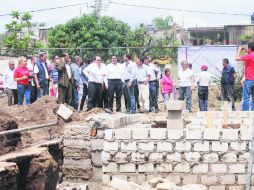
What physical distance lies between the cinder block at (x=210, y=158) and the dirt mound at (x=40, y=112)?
3.87 meters

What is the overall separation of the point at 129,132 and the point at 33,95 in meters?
7.22

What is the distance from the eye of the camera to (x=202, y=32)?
5675 cm

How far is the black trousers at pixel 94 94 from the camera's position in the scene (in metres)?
15.9

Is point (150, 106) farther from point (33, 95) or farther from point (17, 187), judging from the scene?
point (17, 187)

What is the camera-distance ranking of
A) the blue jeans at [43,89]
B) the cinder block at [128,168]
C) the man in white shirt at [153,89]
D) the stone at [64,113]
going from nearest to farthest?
the cinder block at [128,168], the stone at [64,113], the blue jeans at [43,89], the man in white shirt at [153,89]

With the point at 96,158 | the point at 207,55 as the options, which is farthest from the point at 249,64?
the point at 207,55

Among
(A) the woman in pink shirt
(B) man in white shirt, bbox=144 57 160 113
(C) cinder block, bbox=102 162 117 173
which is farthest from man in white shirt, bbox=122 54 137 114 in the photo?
(C) cinder block, bbox=102 162 117 173

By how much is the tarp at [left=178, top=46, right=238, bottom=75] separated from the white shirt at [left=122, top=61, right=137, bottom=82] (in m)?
5.83

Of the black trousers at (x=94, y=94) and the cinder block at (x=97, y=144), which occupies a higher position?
the black trousers at (x=94, y=94)

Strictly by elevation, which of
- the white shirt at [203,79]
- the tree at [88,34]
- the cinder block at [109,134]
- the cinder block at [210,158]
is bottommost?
the cinder block at [210,158]

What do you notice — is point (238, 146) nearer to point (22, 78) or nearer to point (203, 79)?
point (22, 78)

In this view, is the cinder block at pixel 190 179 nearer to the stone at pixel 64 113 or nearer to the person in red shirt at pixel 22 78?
the stone at pixel 64 113

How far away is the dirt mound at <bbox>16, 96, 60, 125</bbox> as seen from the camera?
12.7 m

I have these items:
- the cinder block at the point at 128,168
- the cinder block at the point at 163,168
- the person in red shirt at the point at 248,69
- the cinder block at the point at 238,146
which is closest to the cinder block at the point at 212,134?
the cinder block at the point at 238,146
